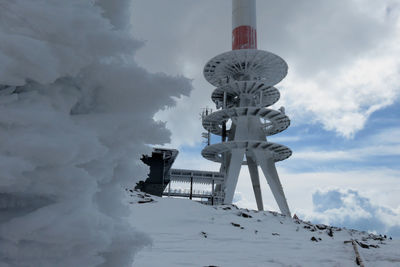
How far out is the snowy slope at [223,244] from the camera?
619cm

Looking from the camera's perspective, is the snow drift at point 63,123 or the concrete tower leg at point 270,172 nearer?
the snow drift at point 63,123

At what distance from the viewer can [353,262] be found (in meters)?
6.52


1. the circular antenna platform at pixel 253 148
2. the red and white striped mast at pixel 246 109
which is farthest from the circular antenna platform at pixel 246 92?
the circular antenna platform at pixel 253 148

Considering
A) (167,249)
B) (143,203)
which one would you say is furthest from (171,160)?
(167,249)

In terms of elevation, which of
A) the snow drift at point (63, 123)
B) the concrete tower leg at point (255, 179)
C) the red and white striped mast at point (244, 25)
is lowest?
the snow drift at point (63, 123)

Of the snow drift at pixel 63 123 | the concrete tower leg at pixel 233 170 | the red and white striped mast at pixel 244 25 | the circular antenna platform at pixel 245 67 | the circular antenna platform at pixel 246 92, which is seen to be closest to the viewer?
the snow drift at pixel 63 123

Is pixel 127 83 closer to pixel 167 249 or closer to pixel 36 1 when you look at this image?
pixel 36 1

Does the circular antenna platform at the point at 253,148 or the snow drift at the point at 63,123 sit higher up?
the circular antenna platform at the point at 253,148

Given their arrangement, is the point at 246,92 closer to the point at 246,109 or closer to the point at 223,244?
the point at 246,109

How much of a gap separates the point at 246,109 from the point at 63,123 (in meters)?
31.4

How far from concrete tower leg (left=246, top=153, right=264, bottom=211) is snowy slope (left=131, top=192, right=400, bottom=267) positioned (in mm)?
18079

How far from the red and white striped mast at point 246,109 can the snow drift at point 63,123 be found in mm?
28963

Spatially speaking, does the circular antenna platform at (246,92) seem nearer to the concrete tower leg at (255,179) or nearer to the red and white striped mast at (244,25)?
the red and white striped mast at (244,25)

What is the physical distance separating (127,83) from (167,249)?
5.64 metres
